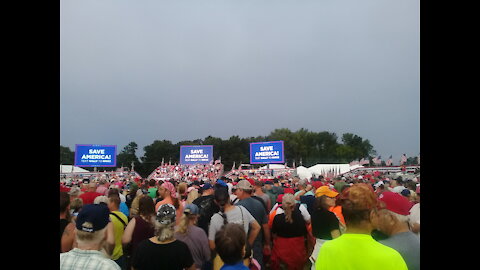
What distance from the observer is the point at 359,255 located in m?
2.56

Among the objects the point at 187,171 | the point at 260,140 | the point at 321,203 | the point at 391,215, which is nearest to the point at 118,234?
the point at 321,203

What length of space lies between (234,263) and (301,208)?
2.68m

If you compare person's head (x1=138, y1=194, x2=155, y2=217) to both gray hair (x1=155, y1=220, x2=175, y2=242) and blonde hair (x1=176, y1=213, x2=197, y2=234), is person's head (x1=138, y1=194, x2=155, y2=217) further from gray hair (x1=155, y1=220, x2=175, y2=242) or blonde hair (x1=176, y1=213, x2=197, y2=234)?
gray hair (x1=155, y1=220, x2=175, y2=242)

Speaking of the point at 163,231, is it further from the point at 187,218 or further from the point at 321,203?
the point at 321,203

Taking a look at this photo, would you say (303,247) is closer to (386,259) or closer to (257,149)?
(386,259)

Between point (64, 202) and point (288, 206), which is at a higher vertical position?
point (64, 202)

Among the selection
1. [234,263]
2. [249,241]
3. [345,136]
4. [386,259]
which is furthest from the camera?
[345,136]

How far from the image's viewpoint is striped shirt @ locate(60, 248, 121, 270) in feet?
9.21

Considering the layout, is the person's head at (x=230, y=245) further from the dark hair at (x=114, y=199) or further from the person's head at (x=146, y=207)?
the dark hair at (x=114, y=199)

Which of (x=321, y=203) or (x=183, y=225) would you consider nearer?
(x=183, y=225)

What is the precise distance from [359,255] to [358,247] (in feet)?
0.20

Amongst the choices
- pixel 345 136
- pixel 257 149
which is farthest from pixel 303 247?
pixel 345 136

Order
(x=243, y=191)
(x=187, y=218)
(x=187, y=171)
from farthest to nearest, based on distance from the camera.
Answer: (x=187, y=171), (x=243, y=191), (x=187, y=218)

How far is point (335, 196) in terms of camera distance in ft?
18.1
